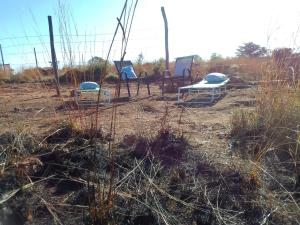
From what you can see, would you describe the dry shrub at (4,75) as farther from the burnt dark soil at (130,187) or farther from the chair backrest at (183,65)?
the burnt dark soil at (130,187)

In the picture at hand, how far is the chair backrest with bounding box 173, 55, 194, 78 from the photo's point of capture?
28.9ft

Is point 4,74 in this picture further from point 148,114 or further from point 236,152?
point 236,152

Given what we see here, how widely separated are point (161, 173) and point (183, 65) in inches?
267

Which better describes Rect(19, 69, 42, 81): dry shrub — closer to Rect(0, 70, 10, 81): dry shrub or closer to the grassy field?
Rect(0, 70, 10, 81): dry shrub

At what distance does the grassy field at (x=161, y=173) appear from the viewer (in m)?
2.01

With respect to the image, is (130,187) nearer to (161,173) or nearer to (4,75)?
(161,173)

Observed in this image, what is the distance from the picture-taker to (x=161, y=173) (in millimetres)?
2445

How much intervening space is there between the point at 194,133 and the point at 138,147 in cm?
82

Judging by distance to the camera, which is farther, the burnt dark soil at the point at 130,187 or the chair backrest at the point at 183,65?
the chair backrest at the point at 183,65

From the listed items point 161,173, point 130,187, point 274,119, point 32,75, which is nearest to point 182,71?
point 32,75

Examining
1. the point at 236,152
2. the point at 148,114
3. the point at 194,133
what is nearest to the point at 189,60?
the point at 148,114

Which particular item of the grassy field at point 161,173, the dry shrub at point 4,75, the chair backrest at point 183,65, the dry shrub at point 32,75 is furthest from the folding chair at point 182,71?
the dry shrub at point 4,75

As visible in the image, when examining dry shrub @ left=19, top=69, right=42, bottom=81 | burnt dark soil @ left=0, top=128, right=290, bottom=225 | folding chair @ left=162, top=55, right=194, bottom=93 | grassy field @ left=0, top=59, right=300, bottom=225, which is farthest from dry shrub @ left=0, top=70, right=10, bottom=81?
burnt dark soil @ left=0, top=128, right=290, bottom=225

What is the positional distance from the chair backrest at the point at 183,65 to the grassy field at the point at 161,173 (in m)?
5.29
